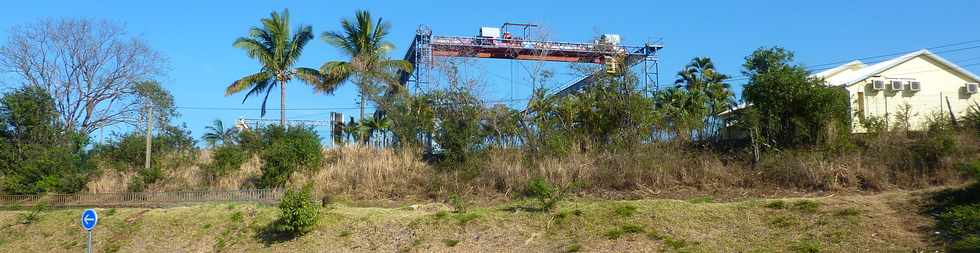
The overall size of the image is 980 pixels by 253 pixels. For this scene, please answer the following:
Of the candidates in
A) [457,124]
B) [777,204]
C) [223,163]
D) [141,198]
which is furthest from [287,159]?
[777,204]

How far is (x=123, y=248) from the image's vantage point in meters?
18.2

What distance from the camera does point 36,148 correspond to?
3120 centimetres

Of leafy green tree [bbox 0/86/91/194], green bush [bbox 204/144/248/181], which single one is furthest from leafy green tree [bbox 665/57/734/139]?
leafy green tree [bbox 0/86/91/194]

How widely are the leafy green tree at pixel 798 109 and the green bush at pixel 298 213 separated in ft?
39.4

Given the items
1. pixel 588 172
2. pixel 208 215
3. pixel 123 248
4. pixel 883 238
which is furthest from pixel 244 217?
pixel 883 238

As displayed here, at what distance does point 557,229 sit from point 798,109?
9.84 meters

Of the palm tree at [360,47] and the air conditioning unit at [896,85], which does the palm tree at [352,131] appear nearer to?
the palm tree at [360,47]

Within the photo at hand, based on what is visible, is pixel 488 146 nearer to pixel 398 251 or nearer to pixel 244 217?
pixel 244 217

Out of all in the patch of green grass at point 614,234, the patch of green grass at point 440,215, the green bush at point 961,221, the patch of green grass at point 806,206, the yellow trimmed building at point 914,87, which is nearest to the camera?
the green bush at point 961,221

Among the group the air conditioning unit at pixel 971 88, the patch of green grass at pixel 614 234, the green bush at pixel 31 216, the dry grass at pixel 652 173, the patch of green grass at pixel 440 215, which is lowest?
the green bush at pixel 31 216

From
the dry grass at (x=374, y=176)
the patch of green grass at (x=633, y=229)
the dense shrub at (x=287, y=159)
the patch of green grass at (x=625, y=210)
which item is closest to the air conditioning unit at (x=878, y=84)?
the dry grass at (x=374, y=176)

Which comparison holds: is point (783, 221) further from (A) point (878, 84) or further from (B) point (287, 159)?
(B) point (287, 159)

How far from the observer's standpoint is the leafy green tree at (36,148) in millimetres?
28031

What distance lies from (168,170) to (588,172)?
1845 cm
